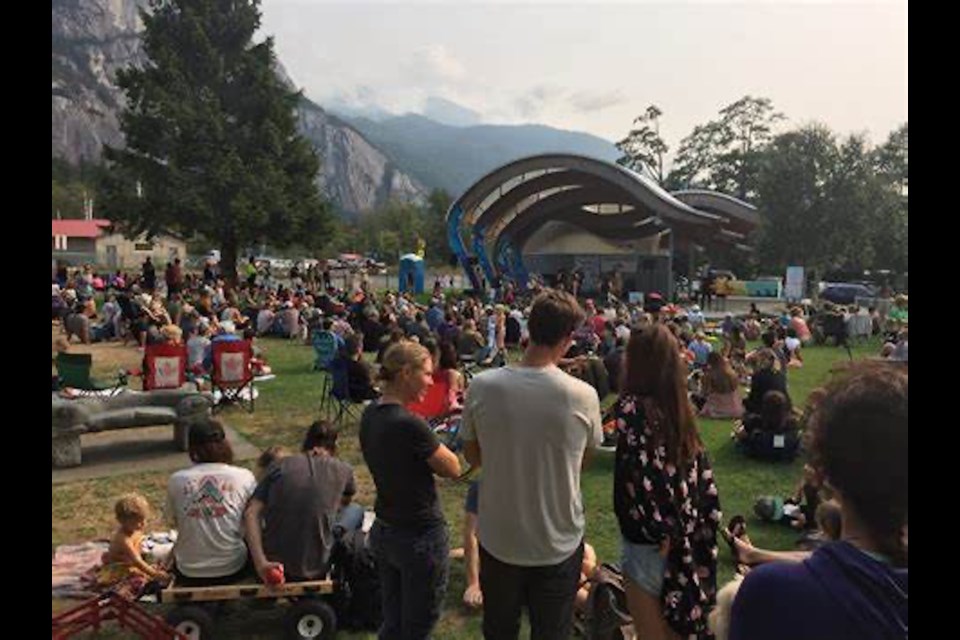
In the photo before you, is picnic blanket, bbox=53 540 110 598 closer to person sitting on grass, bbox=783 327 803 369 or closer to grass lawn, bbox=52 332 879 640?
grass lawn, bbox=52 332 879 640

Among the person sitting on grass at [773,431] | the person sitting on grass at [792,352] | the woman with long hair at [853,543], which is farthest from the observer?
the person sitting on grass at [792,352]

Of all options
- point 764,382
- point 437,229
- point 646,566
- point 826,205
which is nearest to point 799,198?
point 826,205

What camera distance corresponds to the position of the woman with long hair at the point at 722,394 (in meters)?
10.6

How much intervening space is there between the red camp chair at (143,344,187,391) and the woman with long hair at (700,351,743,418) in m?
7.30

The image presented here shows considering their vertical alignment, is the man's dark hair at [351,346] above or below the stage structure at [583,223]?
below

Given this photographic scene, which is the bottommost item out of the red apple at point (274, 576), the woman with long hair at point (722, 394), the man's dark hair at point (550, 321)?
the red apple at point (274, 576)

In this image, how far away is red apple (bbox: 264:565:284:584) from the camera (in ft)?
14.0

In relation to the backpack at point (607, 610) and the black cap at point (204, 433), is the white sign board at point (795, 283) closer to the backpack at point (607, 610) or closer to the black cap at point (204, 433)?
the backpack at point (607, 610)

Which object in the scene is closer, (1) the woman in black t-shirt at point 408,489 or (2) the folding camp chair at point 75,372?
(1) the woman in black t-shirt at point 408,489

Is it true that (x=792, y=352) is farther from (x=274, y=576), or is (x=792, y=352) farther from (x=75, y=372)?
(x=274, y=576)

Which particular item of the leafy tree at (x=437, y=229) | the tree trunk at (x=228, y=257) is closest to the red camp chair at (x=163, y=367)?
the tree trunk at (x=228, y=257)

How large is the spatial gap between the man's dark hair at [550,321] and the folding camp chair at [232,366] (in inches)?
326

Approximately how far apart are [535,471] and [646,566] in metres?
0.68
